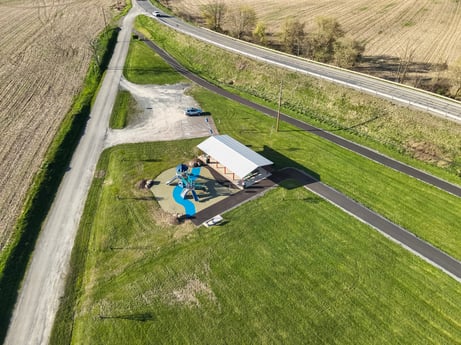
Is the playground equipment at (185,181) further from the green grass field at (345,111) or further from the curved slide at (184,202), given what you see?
the green grass field at (345,111)

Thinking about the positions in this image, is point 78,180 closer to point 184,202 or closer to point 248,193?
point 184,202

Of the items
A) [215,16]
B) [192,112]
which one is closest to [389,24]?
[215,16]

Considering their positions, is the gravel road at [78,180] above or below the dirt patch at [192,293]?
above

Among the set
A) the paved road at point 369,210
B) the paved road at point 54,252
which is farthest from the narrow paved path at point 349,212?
the paved road at point 54,252

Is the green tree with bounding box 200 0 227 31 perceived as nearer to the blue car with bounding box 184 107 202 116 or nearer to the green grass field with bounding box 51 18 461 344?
the blue car with bounding box 184 107 202 116

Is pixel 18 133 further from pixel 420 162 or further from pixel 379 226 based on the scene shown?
pixel 420 162

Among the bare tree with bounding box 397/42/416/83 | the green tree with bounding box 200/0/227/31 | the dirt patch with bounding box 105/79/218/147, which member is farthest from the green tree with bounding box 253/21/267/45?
the bare tree with bounding box 397/42/416/83

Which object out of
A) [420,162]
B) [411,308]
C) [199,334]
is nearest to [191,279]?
[199,334]
